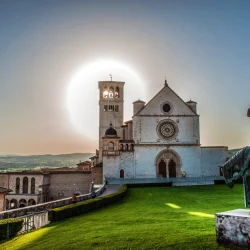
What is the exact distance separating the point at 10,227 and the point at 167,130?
117 feet

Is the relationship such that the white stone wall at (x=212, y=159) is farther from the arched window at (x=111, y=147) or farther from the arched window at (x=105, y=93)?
the arched window at (x=105, y=93)

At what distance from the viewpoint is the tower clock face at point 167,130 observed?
4588 cm

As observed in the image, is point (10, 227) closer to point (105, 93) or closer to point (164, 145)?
point (164, 145)

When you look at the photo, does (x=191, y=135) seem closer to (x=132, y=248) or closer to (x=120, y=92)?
(x=120, y=92)

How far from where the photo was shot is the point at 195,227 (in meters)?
9.73

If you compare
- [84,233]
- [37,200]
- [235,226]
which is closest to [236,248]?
[235,226]

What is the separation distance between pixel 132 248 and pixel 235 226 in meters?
2.90

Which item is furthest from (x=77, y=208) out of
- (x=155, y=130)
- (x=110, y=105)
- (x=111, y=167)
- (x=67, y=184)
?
(x=110, y=105)

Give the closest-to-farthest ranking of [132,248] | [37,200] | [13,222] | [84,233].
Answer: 1. [132,248]
2. [84,233]
3. [13,222]
4. [37,200]

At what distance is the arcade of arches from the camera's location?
4525 centimetres

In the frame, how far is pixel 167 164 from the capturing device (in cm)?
4528

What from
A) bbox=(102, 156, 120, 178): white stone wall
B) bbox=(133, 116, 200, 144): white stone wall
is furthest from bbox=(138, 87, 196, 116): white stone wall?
bbox=(102, 156, 120, 178): white stone wall

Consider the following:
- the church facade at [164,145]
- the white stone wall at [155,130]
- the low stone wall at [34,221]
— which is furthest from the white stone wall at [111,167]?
the low stone wall at [34,221]

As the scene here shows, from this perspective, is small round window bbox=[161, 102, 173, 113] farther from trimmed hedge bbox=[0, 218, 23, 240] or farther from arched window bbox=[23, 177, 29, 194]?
trimmed hedge bbox=[0, 218, 23, 240]
